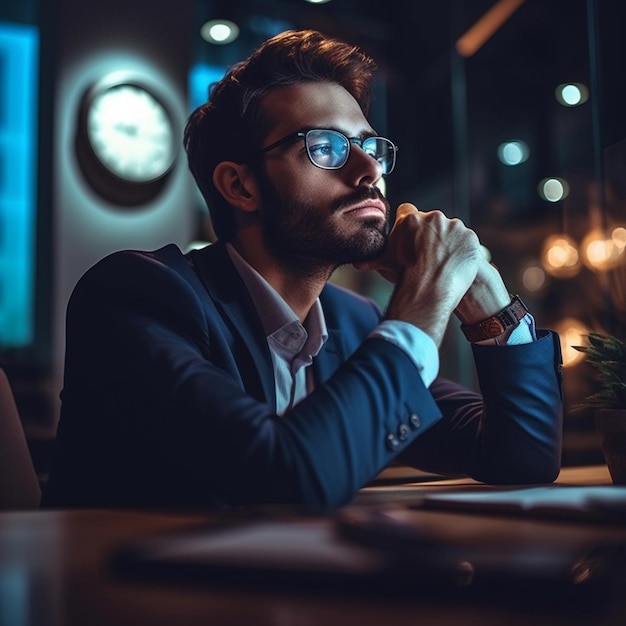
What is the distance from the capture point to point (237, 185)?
1688 mm

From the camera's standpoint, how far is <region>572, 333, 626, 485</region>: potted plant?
1131 millimetres

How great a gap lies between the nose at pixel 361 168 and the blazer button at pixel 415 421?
0.64 m

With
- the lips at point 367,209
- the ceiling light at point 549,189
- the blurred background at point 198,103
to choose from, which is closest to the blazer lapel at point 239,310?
the lips at point 367,209

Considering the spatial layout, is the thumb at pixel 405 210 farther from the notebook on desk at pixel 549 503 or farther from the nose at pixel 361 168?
the notebook on desk at pixel 549 503

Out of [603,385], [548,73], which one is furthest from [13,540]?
[548,73]

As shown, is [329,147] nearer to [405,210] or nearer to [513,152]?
[405,210]

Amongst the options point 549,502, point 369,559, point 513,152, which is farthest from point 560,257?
point 369,559

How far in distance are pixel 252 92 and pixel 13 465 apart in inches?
36.6

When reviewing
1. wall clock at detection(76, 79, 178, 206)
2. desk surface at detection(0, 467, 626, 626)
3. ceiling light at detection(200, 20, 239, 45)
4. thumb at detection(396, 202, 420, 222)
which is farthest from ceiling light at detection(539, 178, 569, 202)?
desk surface at detection(0, 467, 626, 626)

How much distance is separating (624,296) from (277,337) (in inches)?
36.3

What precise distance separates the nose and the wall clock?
2896 millimetres

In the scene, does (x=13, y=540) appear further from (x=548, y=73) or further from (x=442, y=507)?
(x=548, y=73)

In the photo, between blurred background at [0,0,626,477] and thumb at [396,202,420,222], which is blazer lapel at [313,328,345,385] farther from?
blurred background at [0,0,626,477]

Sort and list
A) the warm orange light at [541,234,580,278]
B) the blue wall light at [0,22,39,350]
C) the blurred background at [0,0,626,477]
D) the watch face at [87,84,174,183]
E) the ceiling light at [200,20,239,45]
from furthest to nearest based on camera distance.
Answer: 1. the warm orange light at [541,234,580,278]
2. the ceiling light at [200,20,239,45]
3. the blue wall light at [0,22,39,350]
4. the watch face at [87,84,174,183]
5. the blurred background at [0,0,626,477]
